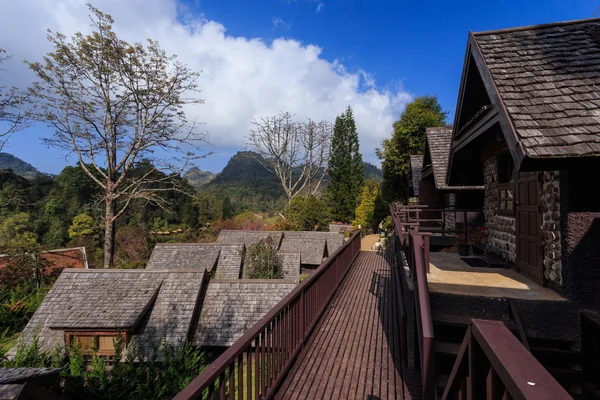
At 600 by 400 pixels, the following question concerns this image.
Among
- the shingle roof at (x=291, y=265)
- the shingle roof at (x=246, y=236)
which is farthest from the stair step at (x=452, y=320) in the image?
the shingle roof at (x=246, y=236)

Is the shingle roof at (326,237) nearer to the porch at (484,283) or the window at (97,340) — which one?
the window at (97,340)

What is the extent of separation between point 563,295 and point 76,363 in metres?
9.86

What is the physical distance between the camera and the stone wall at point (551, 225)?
3430 millimetres

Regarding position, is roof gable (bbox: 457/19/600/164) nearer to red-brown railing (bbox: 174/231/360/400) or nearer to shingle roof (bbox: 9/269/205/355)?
red-brown railing (bbox: 174/231/360/400)

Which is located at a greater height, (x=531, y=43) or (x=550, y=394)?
(x=531, y=43)

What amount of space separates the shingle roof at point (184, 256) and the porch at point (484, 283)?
12811 millimetres

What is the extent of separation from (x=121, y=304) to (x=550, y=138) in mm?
11827

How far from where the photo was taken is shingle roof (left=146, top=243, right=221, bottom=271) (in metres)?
15.5

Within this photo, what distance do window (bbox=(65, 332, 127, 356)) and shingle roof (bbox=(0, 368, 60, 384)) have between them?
3675 millimetres

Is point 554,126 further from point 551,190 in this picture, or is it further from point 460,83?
point 460,83

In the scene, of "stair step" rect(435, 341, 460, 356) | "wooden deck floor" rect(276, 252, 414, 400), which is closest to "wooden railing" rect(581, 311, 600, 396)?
"stair step" rect(435, 341, 460, 356)

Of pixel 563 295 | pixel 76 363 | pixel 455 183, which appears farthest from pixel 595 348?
pixel 76 363

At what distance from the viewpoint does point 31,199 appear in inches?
1270

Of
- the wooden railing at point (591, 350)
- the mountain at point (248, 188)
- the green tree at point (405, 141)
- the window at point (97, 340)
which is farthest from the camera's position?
the mountain at point (248, 188)
